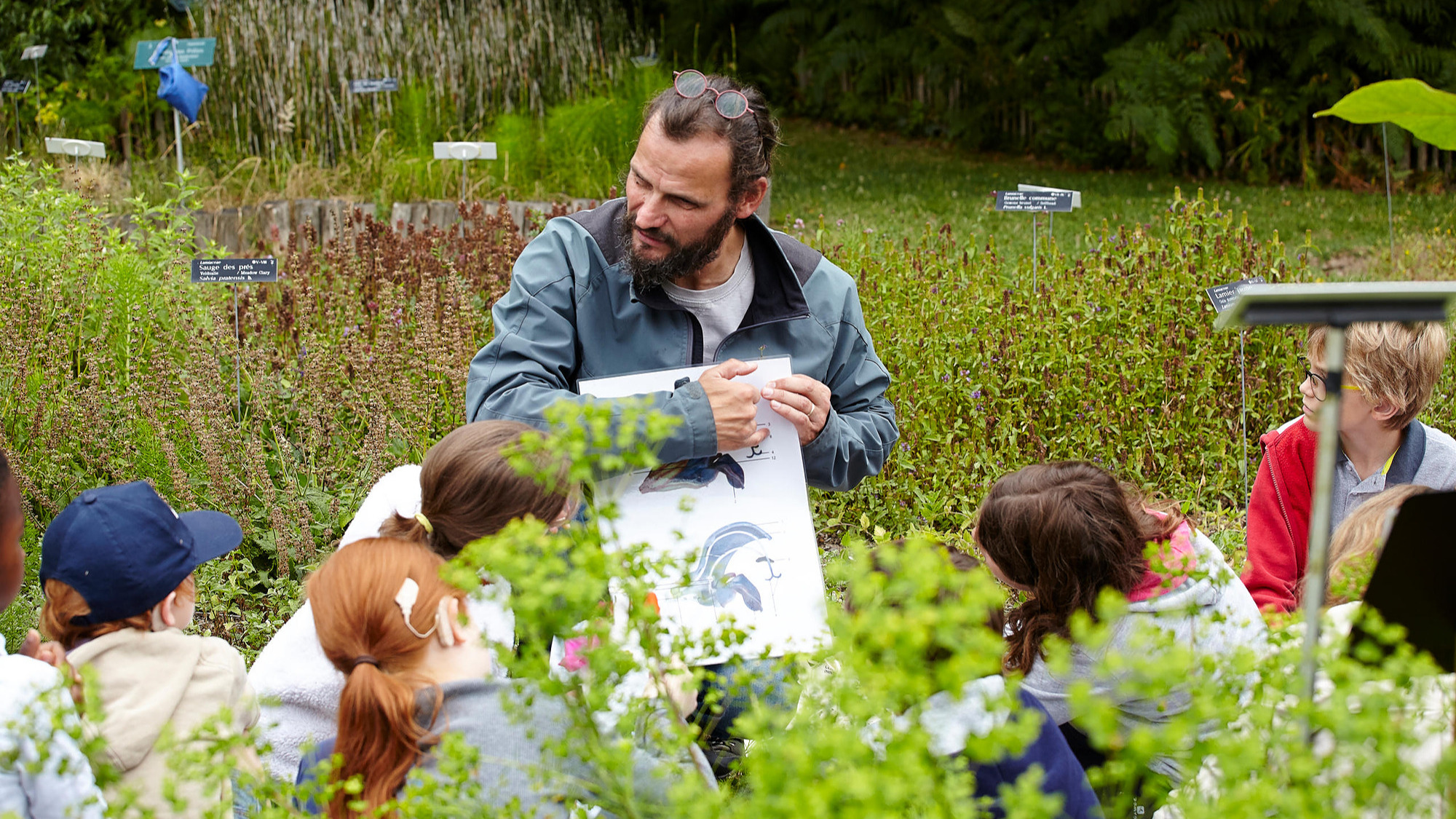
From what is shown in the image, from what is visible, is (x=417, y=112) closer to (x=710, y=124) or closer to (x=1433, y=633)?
(x=710, y=124)

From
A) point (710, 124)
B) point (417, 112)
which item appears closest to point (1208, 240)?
point (710, 124)

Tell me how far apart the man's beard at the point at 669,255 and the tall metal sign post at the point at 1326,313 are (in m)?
1.34

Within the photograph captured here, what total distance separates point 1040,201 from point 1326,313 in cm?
326

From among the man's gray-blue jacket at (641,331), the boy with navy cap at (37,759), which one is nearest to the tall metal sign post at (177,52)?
the man's gray-blue jacket at (641,331)

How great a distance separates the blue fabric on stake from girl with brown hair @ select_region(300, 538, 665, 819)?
517 centimetres

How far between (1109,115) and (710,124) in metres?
8.99

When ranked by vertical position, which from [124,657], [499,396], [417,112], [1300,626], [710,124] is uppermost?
[417,112]

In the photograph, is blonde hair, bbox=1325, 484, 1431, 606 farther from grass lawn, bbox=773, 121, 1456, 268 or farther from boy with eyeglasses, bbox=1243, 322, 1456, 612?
grass lawn, bbox=773, 121, 1456, 268

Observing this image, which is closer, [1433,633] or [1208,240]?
[1433,633]

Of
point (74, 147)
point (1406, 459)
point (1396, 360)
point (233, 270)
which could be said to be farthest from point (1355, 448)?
point (74, 147)

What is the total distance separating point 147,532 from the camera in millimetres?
1913

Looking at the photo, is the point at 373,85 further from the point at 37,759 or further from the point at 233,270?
the point at 37,759

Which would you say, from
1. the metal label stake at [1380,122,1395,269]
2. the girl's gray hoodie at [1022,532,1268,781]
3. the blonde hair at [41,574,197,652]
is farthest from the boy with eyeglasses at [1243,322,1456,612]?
the blonde hair at [41,574,197,652]

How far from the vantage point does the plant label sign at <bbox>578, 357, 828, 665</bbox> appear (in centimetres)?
212
